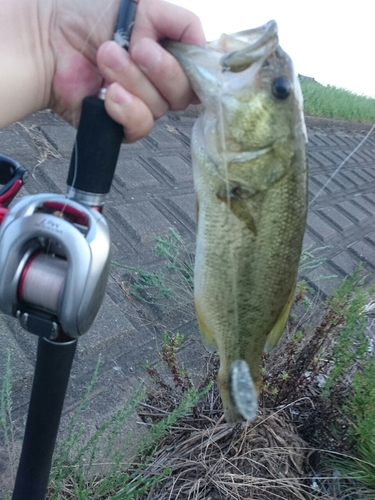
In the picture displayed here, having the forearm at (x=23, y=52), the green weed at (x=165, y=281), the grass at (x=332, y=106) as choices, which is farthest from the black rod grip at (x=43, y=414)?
the grass at (x=332, y=106)

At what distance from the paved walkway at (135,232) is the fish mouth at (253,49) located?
4.64 feet

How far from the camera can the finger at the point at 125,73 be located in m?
0.87

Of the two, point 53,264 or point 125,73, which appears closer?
point 53,264

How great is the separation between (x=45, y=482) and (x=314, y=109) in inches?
269

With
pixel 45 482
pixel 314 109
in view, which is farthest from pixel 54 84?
pixel 314 109

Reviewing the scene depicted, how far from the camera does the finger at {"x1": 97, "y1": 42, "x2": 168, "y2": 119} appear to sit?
875mm

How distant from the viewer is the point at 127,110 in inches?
35.7

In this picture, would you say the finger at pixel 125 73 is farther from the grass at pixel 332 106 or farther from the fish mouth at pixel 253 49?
the grass at pixel 332 106

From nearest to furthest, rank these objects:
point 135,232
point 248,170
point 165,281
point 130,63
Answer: point 130,63 < point 248,170 < point 165,281 < point 135,232

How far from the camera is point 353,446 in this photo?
182 cm

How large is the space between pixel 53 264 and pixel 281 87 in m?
0.59

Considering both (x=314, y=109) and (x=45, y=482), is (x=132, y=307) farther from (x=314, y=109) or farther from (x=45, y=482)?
(x=314, y=109)

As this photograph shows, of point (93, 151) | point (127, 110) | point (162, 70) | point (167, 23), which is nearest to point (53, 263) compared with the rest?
point (93, 151)

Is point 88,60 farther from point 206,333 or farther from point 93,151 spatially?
point 206,333
